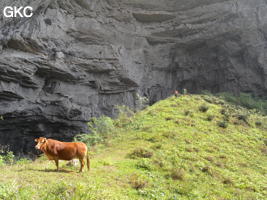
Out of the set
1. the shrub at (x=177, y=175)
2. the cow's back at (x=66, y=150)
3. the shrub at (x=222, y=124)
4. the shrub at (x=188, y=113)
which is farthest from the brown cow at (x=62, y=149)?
the shrub at (x=188, y=113)

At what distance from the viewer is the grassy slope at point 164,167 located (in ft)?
19.9

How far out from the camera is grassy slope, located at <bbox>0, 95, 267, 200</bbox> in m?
6.05

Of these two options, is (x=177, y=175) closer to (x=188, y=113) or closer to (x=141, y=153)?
(x=141, y=153)

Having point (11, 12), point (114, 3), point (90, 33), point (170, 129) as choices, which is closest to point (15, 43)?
point (11, 12)

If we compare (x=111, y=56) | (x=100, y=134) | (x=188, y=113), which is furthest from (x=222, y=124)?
(x=111, y=56)

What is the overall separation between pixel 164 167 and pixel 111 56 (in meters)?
20.6

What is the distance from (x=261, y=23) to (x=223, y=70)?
7.89m

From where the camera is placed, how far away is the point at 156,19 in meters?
33.3

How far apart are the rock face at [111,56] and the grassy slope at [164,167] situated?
1129cm

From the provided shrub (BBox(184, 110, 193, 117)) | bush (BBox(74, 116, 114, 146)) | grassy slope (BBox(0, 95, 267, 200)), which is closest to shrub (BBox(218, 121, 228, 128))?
grassy slope (BBox(0, 95, 267, 200))

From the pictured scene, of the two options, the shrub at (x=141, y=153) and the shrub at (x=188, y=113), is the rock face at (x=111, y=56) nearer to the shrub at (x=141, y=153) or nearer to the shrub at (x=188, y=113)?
the shrub at (x=188, y=113)

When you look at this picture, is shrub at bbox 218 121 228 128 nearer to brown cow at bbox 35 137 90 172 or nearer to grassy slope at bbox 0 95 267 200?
grassy slope at bbox 0 95 267 200

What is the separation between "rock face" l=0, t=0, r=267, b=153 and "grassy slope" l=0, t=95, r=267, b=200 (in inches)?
444

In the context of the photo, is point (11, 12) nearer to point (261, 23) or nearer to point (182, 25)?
point (182, 25)
